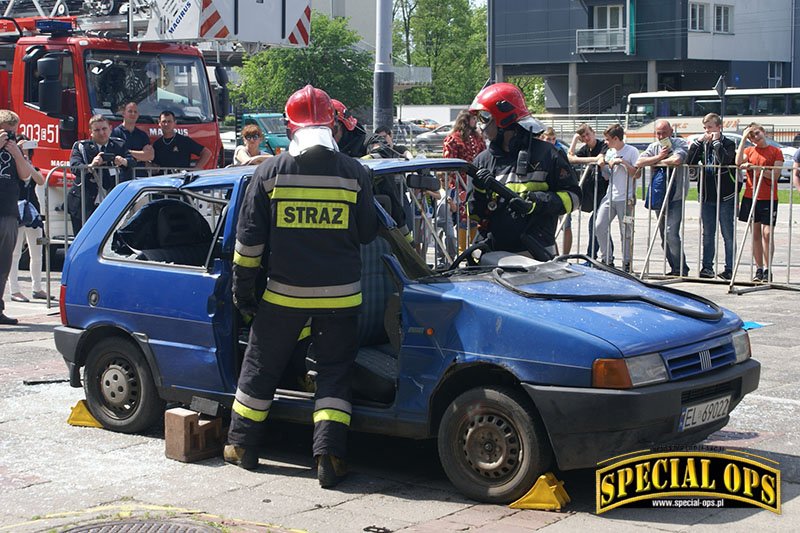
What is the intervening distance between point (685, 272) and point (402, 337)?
8.21 metres

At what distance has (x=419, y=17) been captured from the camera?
299 feet

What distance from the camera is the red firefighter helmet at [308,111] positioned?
6148mm

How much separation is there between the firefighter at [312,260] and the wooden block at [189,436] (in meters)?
0.49

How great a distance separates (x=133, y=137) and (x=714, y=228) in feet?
22.0

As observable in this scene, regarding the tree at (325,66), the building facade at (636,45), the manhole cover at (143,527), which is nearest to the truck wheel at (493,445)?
the manhole cover at (143,527)

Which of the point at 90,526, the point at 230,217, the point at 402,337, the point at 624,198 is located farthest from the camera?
the point at 624,198

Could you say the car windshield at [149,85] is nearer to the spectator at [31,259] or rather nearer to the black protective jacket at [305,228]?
the spectator at [31,259]

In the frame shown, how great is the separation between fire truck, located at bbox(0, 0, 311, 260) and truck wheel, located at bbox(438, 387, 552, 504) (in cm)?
971

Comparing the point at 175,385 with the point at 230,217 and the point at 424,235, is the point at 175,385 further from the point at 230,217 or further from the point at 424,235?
the point at 424,235

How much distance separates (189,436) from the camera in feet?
21.4

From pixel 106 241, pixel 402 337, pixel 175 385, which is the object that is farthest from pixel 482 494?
pixel 106 241

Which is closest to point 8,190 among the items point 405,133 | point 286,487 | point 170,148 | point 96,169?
point 96,169

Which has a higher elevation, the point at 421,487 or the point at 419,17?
the point at 419,17

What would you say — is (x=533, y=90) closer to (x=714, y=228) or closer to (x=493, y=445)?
(x=714, y=228)
